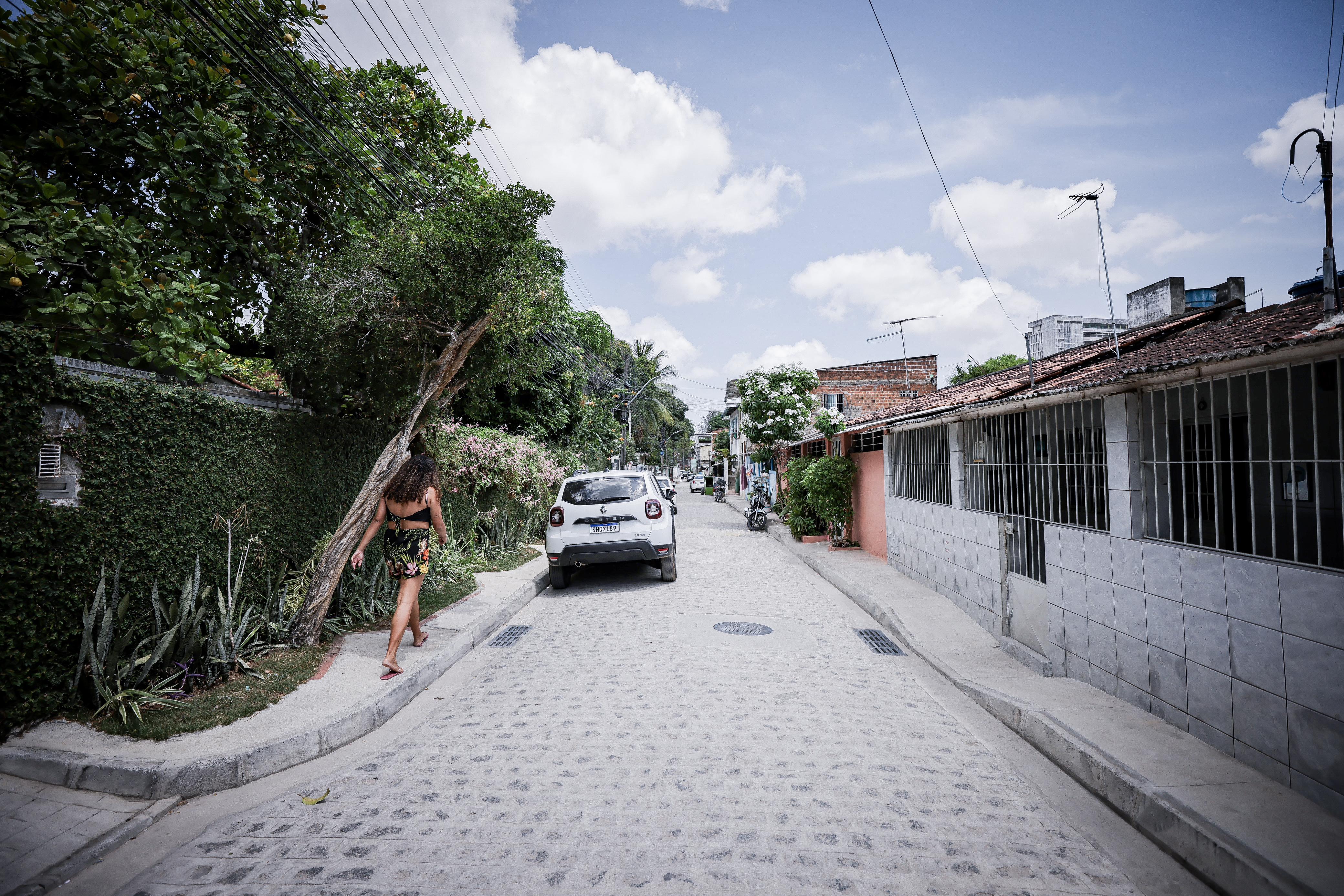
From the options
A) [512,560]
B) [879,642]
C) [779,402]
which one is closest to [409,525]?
[879,642]

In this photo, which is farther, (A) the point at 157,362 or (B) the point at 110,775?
(A) the point at 157,362

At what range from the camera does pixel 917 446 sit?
9906mm

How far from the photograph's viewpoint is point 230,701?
14.3 ft

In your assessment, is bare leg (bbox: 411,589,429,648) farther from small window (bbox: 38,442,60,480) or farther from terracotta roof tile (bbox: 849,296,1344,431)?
terracotta roof tile (bbox: 849,296,1344,431)

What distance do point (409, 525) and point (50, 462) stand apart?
2335 mm

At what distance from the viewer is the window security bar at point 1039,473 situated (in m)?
5.17

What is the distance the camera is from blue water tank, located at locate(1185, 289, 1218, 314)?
808 cm

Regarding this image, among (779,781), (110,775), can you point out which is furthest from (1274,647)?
(110,775)

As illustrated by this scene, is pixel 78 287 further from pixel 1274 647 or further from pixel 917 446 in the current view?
pixel 917 446

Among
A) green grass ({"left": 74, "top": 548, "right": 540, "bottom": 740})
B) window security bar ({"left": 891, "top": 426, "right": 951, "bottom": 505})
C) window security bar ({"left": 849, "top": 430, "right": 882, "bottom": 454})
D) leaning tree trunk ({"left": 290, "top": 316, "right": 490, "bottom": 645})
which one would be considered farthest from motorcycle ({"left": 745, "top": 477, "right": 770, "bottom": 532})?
green grass ({"left": 74, "top": 548, "right": 540, "bottom": 740})

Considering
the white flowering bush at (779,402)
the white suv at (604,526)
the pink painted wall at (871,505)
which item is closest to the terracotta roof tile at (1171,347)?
the pink painted wall at (871,505)

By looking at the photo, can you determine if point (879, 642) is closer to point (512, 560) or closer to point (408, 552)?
point (408, 552)

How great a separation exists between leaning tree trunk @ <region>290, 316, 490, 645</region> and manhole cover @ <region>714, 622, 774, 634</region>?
3814 mm

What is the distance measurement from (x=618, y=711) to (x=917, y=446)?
6.99 meters
